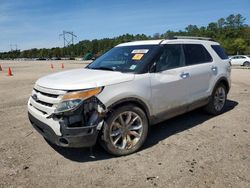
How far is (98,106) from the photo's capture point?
3.53m

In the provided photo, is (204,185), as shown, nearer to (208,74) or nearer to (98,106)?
(98,106)

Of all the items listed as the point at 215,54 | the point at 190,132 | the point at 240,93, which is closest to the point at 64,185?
the point at 190,132

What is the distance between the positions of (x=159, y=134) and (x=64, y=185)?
2248mm

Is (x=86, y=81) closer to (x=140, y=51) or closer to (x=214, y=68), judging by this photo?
(x=140, y=51)

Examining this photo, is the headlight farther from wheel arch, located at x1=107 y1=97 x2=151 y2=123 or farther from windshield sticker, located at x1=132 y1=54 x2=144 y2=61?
windshield sticker, located at x1=132 y1=54 x2=144 y2=61

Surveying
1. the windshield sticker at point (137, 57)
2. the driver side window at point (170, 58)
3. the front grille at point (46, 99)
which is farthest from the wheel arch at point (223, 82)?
the front grille at point (46, 99)

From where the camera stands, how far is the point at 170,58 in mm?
Answer: 4602

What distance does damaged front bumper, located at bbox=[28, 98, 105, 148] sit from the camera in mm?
3400

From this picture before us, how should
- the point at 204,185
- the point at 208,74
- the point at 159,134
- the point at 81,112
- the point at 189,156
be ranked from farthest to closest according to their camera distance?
the point at 208,74
the point at 159,134
the point at 189,156
the point at 81,112
the point at 204,185

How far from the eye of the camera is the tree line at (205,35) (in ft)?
210

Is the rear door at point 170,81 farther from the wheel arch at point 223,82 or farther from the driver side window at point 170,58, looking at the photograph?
the wheel arch at point 223,82

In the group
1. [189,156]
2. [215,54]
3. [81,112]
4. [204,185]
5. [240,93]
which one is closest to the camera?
[204,185]

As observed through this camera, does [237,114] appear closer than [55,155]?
No

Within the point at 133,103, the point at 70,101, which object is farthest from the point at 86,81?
the point at 133,103
